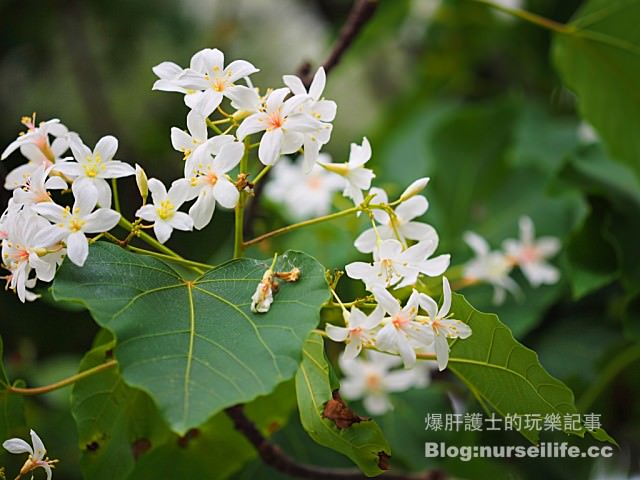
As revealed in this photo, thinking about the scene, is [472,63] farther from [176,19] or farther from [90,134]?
[90,134]

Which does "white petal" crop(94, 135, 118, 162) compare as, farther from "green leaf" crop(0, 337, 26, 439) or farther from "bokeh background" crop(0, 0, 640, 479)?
"bokeh background" crop(0, 0, 640, 479)

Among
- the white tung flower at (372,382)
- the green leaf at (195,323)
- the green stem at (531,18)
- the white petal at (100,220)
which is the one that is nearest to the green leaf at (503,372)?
the green leaf at (195,323)

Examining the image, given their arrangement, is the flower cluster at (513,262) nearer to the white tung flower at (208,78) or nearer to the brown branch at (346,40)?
the brown branch at (346,40)

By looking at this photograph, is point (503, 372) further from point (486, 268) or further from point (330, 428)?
point (486, 268)

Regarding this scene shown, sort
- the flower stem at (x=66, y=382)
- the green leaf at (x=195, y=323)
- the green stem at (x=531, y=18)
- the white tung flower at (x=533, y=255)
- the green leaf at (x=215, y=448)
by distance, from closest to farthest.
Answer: the green leaf at (x=195, y=323)
the flower stem at (x=66, y=382)
the green leaf at (x=215, y=448)
the green stem at (x=531, y=18)
the white tung flower at (x=533, y=255)

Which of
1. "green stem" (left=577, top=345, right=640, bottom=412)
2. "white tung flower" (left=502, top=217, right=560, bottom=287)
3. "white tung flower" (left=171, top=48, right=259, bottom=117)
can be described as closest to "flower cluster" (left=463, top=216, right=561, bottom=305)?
"white tung flower" (left=502, top=217, right=560, bottom=287)

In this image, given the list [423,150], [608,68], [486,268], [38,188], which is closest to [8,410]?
[38,188]

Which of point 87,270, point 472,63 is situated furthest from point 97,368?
point 472,63
